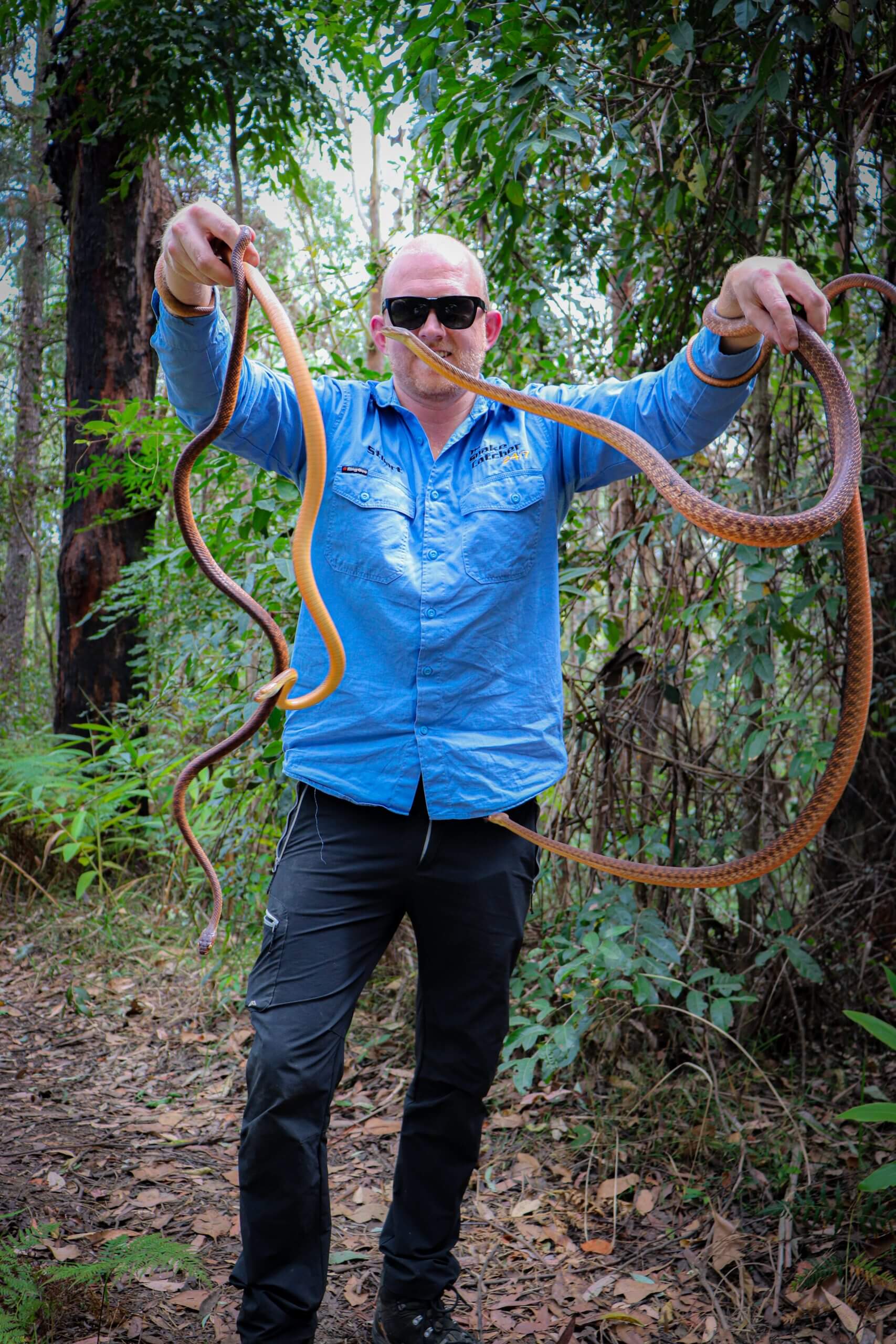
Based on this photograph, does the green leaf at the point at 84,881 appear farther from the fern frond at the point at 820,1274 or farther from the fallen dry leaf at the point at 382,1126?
the fern frond at the point at 820,1274

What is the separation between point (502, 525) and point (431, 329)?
0.53 metres

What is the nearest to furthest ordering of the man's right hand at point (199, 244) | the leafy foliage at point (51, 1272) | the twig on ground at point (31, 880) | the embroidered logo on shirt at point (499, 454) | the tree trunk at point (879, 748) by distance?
the man's right hand at point (199, 244), the leafy foliage at point (51, 1272), the embroidered logo on shirt at point (499, 454), the tree trunk at point (879, 748), the twig on ground at point (31, 880)

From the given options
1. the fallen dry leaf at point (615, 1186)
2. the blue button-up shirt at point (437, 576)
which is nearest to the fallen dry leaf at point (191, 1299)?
the fallen dry leaf at point (615, 1186)

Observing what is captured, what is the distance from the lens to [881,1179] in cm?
226

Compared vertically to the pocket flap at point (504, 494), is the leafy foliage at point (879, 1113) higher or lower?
lower

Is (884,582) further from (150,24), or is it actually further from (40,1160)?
(150,24)

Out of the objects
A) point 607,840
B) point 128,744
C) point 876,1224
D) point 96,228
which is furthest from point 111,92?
point 876,1224

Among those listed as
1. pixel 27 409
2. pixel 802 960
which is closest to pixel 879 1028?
pixel 802 960

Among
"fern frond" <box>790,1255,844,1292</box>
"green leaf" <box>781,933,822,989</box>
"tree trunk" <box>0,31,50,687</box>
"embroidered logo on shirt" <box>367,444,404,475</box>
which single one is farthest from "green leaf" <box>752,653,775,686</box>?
"tree trunk" <box>0,31,50,687</box>

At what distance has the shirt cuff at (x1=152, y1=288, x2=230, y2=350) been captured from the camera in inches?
76.7

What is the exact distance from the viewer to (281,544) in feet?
12.4

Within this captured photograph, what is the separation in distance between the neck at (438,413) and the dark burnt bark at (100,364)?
5009 millimetres

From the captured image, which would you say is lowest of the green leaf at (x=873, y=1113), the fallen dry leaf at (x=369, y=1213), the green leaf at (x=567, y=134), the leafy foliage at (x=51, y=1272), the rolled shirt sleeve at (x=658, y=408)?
the fallen dry leaf at (x=369, y=1213)

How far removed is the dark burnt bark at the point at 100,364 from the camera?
701 centimetres
